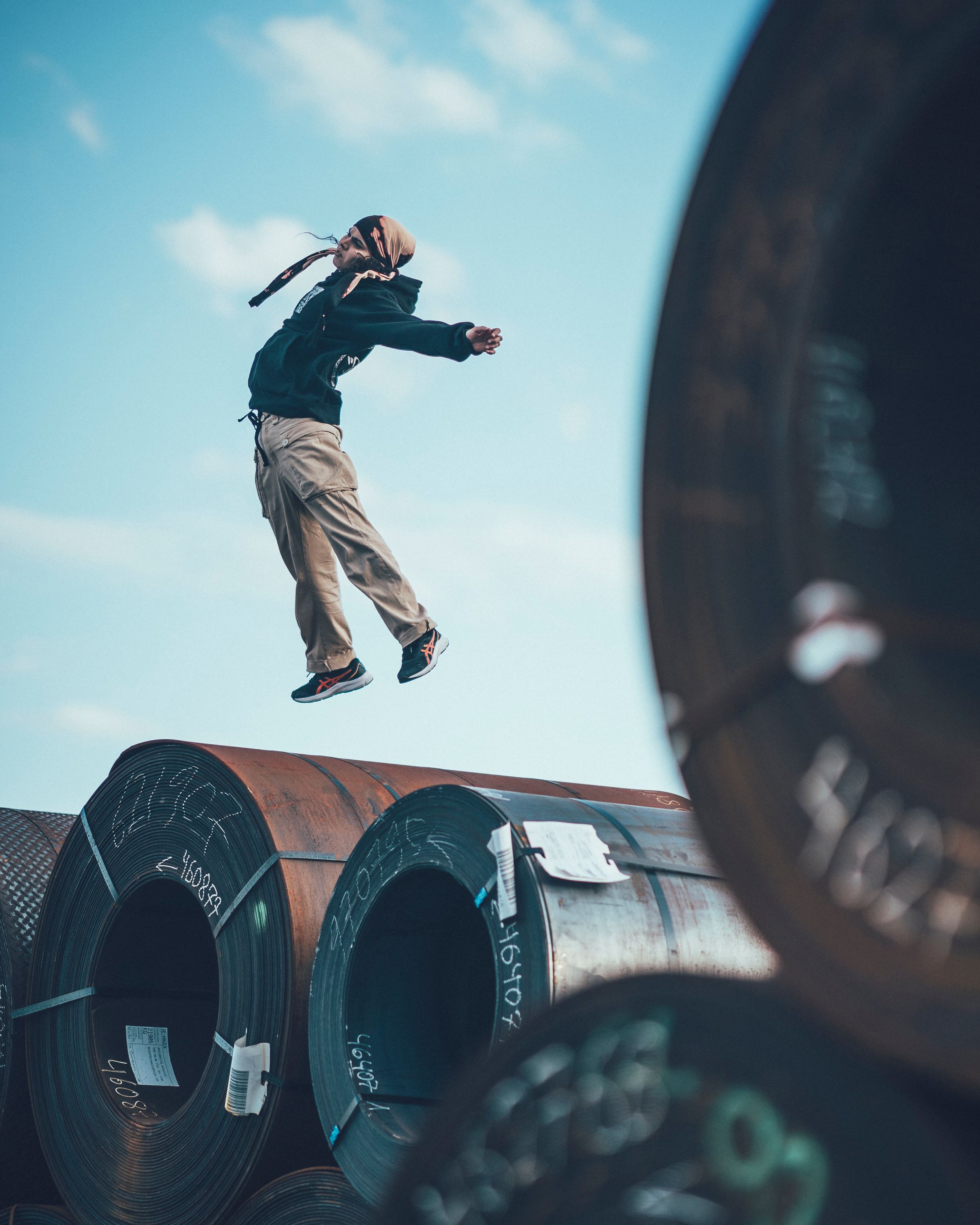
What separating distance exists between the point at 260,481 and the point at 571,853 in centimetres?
218

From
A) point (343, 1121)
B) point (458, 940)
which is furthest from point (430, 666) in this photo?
point (343, 1121)

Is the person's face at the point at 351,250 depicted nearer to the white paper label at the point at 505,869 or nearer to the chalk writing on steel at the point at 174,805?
the chalk writing on steel at the point at 174,805

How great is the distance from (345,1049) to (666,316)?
1830mm

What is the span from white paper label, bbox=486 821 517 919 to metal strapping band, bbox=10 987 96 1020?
1.67 metres

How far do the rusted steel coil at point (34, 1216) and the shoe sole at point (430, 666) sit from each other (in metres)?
1.77

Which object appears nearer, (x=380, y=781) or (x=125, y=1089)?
(x=125, y=1089)

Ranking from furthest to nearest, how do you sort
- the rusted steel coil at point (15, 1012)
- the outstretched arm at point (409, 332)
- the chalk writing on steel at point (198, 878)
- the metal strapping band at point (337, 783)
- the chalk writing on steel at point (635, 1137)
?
the rusted steel coil at point (15, 1012)
the outstretched arm at point (409, 332)
the metal strapping band at point (337, 783)
the chalk writing on steel at point (198, 878)
the chalk writing on steel at point (635, 1137)

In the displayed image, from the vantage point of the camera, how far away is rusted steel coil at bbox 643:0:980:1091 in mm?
845

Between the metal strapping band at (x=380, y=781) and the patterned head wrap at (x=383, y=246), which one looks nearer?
the metal strapping band at (x=380, y=781)

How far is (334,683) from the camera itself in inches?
151

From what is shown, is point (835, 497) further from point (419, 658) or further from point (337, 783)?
point (419, 658)

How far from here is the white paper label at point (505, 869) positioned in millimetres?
2121

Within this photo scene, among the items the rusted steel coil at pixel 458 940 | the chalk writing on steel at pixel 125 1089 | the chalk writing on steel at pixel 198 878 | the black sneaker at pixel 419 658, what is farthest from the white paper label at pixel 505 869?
the chalk writing on steel at pixel 125 1089

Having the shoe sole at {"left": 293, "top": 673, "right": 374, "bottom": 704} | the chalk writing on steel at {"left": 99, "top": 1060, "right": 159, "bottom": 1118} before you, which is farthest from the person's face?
the chalk writing on steel at {"left": 99, "top": 1060, "right": 159, "bottom": 1118}
